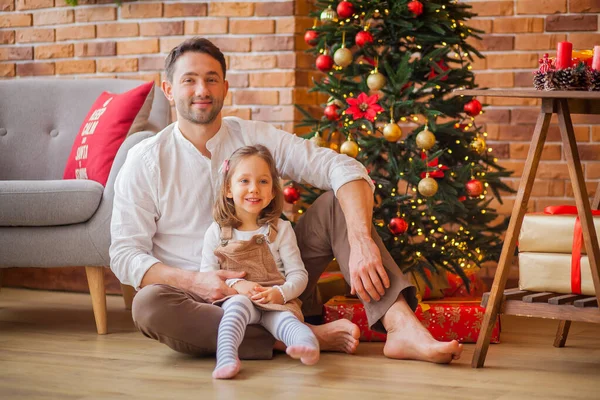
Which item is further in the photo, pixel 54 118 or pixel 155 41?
pixel 155 41

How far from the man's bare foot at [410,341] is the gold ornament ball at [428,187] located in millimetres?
470

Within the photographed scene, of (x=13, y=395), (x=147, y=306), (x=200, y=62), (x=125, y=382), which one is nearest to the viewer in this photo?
(x=13, y=395)

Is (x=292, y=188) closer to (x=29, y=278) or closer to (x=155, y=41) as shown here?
(x=155, y=41)

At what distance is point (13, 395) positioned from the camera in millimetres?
1962

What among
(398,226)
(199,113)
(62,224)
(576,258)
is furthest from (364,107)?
(62,224)

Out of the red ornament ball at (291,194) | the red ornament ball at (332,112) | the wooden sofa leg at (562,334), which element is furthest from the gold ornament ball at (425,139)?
the wooden sofa leg at (562,334)

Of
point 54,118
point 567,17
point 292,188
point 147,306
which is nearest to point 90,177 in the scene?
point 54,118

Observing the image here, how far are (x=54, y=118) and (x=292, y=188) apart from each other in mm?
1058

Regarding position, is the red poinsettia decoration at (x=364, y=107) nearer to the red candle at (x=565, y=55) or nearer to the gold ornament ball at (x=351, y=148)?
the gold ornament ball at (x=351, y=148)

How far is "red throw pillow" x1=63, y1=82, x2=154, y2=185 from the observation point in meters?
3.01

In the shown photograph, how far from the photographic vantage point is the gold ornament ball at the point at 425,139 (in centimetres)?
276

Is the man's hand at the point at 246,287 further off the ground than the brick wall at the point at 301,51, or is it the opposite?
the brick wall at the point at 301,51

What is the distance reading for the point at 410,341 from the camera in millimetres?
2309

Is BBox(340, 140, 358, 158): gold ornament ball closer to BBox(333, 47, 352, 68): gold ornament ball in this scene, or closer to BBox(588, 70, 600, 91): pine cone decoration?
BBox(333, 47, 352, 68): gold ornament ball
